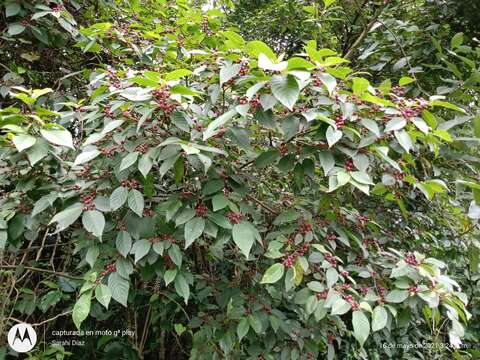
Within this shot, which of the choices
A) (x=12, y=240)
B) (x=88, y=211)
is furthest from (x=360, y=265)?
(x=12, y=240)

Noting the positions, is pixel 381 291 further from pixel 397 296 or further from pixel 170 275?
pixel 170 275

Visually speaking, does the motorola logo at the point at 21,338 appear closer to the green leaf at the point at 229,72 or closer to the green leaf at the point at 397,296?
the green leaf at the point at 229,72

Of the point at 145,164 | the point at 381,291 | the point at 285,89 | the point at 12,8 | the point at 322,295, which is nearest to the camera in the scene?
the point at 285,89

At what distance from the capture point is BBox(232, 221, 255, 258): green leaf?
1170mm

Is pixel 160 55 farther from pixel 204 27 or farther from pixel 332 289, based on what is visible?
pixel 332 289

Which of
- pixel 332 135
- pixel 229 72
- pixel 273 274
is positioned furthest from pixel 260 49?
pixel 273 274

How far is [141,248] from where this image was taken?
1.22 m

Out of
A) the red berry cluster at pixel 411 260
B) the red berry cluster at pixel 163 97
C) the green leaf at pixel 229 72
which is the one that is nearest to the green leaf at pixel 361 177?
the red berry cluster at pixel 411 260

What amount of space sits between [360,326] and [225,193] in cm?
57

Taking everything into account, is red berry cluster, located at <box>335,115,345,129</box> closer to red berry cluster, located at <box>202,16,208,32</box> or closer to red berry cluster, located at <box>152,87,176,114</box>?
red berry cluster, located at <box>152,87,176,114</box>

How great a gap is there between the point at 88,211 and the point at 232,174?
47 centimetres

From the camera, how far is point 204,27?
7.00 ft

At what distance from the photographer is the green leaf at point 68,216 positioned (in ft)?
3.78

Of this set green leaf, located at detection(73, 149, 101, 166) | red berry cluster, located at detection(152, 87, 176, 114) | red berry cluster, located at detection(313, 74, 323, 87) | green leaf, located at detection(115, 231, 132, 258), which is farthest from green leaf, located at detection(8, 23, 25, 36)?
red berry cluster, located at detection(313, 74, 323, 87)
